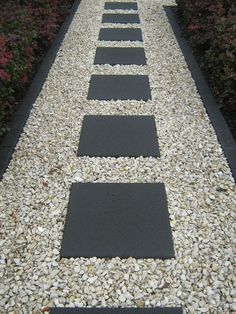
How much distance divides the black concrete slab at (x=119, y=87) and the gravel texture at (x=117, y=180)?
→ 0.12 metres

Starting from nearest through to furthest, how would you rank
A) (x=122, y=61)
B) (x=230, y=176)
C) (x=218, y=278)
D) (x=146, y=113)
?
(x=218, y=278) → (x=230, y=176) → (x=146, y=113) → (x=122, y=61)

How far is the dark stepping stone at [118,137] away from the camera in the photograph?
3.51 meters

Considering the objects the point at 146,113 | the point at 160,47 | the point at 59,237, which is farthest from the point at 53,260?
the point at 160,47

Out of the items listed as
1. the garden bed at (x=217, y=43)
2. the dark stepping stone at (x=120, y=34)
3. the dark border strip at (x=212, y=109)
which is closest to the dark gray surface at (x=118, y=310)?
the dark border strip at (x=212, y=109)

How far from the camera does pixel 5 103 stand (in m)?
3.63

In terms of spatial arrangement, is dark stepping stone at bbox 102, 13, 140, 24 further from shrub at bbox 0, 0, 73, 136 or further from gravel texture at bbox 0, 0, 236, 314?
gravel texture at bbox 0, 0, 236, 314

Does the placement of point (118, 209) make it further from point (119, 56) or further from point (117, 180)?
point (119, 56)

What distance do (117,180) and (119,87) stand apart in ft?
6.30

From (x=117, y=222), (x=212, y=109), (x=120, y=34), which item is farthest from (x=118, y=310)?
(x=120, y=34)

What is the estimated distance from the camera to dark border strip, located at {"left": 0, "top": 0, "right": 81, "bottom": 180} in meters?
3.48

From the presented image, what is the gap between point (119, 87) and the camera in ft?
15.5

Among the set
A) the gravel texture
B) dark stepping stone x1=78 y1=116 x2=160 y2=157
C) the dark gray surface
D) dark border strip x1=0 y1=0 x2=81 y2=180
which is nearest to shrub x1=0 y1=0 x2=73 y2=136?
dark border strip x1=0 y1=0 x2=81 y2=180

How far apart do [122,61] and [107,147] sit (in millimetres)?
2374

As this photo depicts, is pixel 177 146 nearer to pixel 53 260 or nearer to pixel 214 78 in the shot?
pixel 214 78
